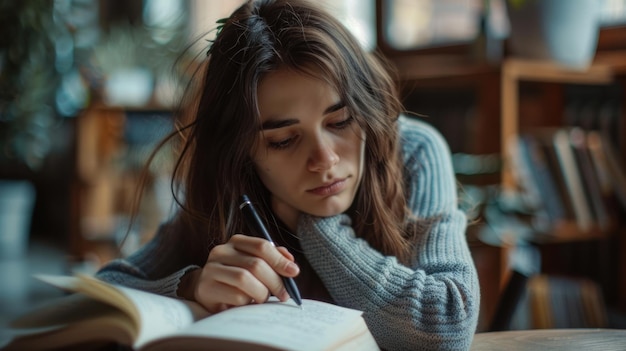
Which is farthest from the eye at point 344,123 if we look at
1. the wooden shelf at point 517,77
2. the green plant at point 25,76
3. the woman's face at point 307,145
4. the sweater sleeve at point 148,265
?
the green plant at point 25,76

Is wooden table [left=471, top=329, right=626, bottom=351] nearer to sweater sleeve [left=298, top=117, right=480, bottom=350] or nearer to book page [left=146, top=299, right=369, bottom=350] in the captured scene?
sweater sleeve [left=298, top=117, right=480, bottom=350]

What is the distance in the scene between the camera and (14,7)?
2.56 meters

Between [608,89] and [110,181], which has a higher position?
[608,89]

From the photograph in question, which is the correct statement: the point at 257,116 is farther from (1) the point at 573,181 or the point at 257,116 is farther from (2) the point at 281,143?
(1) the point at 573,181

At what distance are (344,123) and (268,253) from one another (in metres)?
0.20

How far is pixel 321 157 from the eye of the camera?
788 mm

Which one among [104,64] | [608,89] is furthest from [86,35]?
[608,89]

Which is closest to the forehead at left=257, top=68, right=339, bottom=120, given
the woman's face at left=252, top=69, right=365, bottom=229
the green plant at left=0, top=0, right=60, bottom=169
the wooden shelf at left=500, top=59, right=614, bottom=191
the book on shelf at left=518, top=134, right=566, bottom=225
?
the woman's face at left=252, top=69, right=365, bottom=229

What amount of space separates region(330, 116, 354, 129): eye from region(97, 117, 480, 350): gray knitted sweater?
0.41 feet

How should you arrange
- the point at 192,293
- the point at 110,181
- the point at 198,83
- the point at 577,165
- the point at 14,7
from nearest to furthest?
the point at 192,293
the point at 198,83
the point at 577,165
the point at 14,7
the point at 110,181

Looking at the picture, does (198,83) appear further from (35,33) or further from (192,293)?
(35,33)

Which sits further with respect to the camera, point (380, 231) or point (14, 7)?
point (14, 7)

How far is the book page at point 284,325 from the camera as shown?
57cm

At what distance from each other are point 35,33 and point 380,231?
2.15 m
